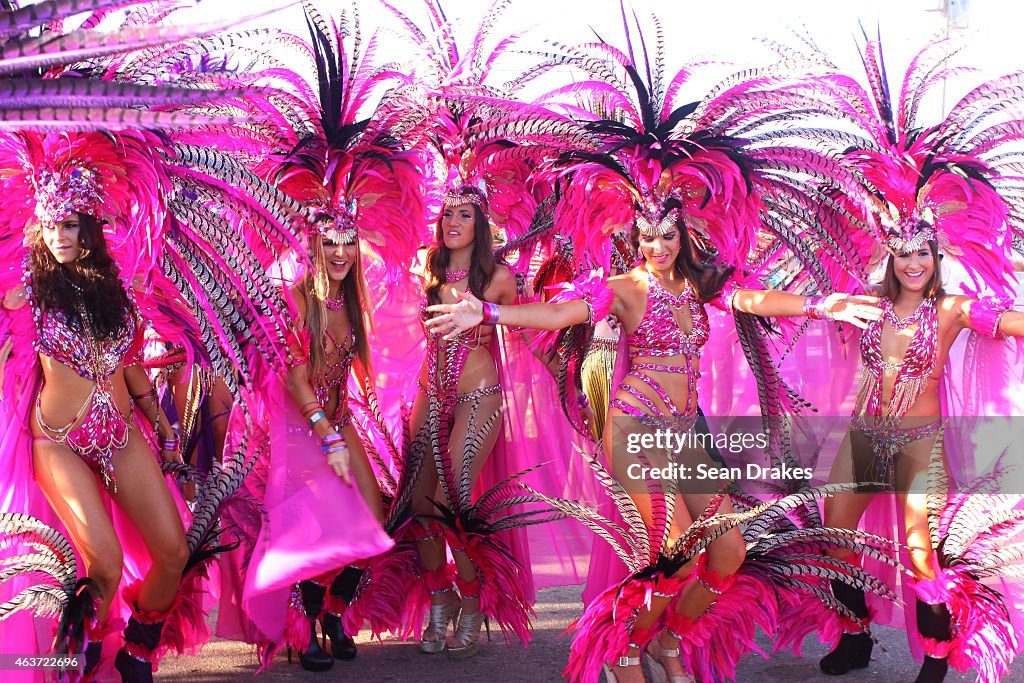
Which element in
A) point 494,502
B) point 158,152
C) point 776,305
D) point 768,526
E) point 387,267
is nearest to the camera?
point 158,152

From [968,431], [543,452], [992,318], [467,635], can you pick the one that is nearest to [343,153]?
[543,452]

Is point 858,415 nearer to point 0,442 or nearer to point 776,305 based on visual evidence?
point 776,305

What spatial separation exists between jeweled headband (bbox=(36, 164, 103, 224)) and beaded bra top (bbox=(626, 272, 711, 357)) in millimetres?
2036

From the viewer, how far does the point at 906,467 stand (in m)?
3.79

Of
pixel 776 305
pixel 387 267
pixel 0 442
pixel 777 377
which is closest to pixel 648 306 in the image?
pixel 776 305

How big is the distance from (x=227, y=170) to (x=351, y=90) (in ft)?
3.08

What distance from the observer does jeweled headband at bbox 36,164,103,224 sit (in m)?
3.16

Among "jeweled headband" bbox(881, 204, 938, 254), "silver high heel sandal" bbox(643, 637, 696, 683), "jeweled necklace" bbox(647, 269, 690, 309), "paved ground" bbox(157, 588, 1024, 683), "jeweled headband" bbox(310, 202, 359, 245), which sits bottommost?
"paved ground" bbox(157, 588, 1024, 683)

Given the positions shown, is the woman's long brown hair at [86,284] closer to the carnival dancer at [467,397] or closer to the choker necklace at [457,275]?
the carnival dancer at [467,397]

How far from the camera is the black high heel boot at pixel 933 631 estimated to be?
350 centimetres

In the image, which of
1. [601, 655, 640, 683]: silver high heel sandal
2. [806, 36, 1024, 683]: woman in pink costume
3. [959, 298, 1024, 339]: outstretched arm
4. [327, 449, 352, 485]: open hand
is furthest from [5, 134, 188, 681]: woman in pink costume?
[959, 298, 1024, 339]: outstretched arm

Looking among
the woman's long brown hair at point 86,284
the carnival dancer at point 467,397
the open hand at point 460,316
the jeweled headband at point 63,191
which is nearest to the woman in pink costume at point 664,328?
the open hand at point 460,316

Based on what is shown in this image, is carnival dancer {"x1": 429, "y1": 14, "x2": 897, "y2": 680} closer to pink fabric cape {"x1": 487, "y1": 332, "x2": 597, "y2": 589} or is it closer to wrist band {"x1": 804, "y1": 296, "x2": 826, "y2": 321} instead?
wrist band {"x1": 804, "y1": 296, "x2": 826, "y2": 321}

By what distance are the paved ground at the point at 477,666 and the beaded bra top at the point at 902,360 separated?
110 centimetres
